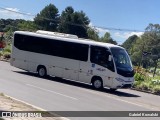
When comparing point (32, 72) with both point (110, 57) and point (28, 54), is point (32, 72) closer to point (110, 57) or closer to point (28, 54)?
point (28, 54)

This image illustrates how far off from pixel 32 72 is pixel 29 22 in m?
74.7

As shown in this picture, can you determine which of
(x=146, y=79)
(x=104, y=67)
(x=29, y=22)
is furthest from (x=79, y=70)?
(x=29, y=22)

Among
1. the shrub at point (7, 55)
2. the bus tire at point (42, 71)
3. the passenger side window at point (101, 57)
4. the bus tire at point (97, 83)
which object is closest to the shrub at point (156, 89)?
the bus tire at point (97, 83)

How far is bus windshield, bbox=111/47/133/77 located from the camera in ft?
74.6

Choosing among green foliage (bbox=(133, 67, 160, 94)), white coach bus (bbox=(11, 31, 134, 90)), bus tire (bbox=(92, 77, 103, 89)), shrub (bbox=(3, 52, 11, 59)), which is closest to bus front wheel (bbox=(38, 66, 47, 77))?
white coach bus (bbox=(11, 31, 134, 90))

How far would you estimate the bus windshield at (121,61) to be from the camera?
74.6 ft

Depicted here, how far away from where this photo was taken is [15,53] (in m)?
28.5

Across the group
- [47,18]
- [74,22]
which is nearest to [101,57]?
[74,22]

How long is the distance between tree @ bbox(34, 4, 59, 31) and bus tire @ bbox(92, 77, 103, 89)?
79354 millimetres

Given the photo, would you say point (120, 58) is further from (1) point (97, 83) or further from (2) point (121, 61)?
(1) point (97, 83)

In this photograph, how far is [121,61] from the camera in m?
23.1

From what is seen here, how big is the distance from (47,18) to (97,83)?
264ft

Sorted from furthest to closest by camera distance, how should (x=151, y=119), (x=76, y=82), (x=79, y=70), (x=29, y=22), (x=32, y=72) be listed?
1. (x=29, y=22)
2. (x=32, y=72)
3. (x=76, y=82)
4. (x=79, y=70)
5. (x=151, y=119)

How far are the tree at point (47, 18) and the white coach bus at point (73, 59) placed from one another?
74.8 metres
